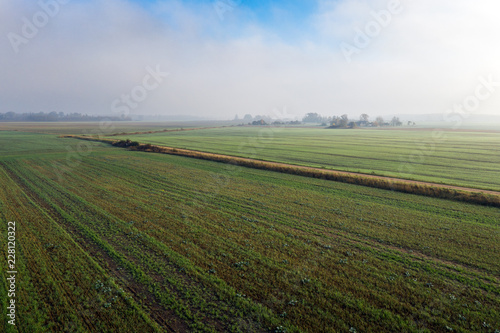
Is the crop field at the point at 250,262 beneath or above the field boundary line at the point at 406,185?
beneath

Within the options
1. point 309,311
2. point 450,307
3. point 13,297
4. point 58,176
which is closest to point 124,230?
point 13,297

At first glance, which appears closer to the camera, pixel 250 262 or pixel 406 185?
pixel 250 262

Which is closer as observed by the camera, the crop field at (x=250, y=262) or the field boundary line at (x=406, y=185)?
the crop field at (x=250, y=262)

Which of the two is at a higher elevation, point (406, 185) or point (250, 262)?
point (406, 185)

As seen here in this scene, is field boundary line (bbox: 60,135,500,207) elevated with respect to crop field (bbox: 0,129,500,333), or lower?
elevated

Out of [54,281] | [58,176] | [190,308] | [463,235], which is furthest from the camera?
[58,176]

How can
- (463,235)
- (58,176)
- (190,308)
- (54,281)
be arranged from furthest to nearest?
(58,176)
(463,235)
(54,281)
(190,308)

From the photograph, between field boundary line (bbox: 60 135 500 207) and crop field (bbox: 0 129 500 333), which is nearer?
crop field (bbox: 0 129 500 333)

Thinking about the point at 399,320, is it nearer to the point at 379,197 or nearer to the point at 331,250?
the point at 331,250
